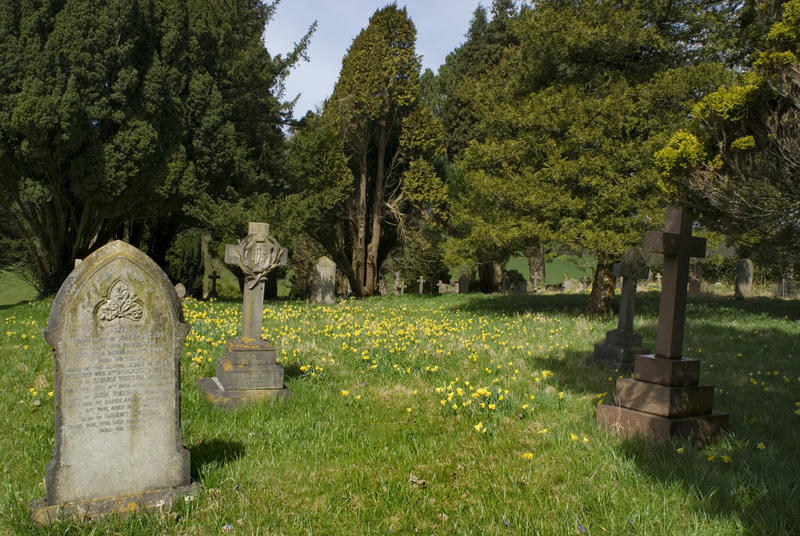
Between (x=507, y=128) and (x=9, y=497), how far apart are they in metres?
13.9

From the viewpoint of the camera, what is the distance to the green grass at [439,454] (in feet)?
12.0

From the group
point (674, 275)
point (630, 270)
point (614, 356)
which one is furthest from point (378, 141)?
point (674, 275)

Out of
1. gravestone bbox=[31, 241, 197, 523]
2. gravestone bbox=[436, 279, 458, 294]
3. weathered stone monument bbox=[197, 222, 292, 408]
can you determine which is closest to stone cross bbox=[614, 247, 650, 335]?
weathered stone monument bbox=[197, 222, 292, 408]

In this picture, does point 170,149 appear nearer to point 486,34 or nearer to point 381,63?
point 381,63

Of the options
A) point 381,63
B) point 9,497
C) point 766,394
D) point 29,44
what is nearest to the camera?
point 9,497

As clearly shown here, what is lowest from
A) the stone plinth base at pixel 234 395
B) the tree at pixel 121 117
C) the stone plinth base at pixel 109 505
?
the stone plinth base at pixel 109 505

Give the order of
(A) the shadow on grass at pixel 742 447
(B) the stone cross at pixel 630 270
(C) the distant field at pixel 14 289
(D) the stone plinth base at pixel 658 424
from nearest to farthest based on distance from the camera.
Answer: (A) the shadow on grass at pixel 742 447, (D) the stone plinth base at pixel 658 424, (B) the stone cross at pixel 630 270, (C) the distant field at pixel 14 289

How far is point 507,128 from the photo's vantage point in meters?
15.3

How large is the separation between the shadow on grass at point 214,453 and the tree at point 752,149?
5.11 metres

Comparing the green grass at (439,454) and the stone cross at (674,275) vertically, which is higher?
the stone cross at (674,275)

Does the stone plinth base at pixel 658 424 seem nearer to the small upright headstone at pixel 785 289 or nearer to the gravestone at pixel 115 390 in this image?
the gravestone at pixel 115 390

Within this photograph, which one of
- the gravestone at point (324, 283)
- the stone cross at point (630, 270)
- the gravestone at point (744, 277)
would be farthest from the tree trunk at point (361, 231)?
the stone cross at point (630, 270)

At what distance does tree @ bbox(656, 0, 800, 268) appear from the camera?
538 centimetres

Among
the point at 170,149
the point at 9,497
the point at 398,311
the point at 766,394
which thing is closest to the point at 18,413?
the point at 9,497
